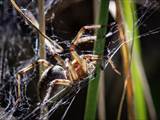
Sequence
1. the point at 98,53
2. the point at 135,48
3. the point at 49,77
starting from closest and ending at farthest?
the point at 98,53 < the point at 49,77 < the point at 135,48

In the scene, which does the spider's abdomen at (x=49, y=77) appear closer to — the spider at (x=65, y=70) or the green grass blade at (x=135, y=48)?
the spider at (x=65, y=70)

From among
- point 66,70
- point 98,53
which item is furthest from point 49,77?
point 98,53

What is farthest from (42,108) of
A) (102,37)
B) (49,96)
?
(102,37)

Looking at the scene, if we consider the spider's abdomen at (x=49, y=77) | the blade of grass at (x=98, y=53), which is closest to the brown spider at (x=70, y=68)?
the spider's abdomen at (x=49, y=77)

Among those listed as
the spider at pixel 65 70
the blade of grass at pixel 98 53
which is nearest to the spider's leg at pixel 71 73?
the spider at pixel 65 70

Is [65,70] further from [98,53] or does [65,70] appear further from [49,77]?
[98,53]

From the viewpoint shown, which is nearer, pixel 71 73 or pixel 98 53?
pixel 98 53

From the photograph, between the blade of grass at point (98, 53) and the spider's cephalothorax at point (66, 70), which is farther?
the spider's cephalothorax at point (66, 70)

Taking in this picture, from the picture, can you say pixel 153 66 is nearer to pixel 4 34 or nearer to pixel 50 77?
pixel 4 34
